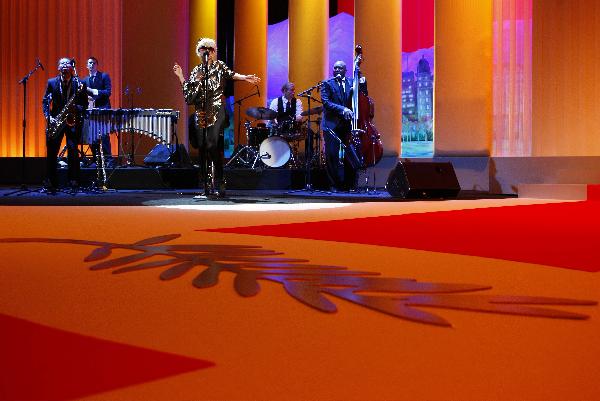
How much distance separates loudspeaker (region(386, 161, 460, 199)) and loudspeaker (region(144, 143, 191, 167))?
4.10m

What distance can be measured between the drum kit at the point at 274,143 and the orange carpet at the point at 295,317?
6918 mm

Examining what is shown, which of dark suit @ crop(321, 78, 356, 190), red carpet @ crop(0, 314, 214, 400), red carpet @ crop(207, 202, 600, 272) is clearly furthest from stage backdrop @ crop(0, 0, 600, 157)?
red carpet @ crop(0, 314, 214, 400)

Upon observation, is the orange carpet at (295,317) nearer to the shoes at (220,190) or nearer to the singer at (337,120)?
the shoes at (220,190)

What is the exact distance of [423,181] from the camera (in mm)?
9047

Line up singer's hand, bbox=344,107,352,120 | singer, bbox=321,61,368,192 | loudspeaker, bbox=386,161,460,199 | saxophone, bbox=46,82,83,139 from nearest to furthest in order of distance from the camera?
saxophone, bbox=46,82,83,139 < loudspeaker, bbox=386,161,460,199 < singer's hand, bbox=344,107,352,120 < singer, bbox=321,61,368,192

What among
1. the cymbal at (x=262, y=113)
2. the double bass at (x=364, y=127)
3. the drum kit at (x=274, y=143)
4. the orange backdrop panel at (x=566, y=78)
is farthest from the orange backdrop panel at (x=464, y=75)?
the double bass at (x=364, y=127)

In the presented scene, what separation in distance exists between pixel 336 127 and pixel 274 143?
186 centimetres

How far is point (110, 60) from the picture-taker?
49.4 feet

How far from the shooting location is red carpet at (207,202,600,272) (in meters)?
3.68

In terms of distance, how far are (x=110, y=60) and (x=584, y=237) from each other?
12334 millimetres

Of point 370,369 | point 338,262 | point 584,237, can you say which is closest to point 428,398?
point 370,369

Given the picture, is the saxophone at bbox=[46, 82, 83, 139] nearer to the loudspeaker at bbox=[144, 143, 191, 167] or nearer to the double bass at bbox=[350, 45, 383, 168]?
the loudspeaker at bbox=[144, 143, 191, 167]

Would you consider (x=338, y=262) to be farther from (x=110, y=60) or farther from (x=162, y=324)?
(x=110, y=60)

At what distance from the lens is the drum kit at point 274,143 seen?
11352mm
